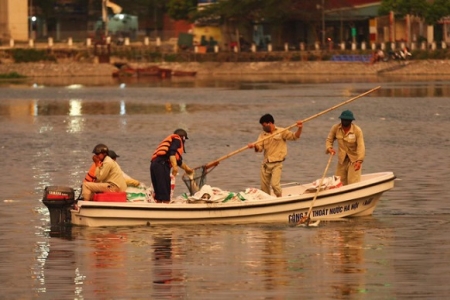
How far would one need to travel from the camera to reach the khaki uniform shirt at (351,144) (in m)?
21.9

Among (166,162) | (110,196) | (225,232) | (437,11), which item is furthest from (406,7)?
(110,196)

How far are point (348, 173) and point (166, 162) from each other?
2.89 m

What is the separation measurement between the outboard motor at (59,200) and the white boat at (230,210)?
8 cm

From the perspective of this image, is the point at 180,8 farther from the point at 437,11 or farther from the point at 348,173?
the point at 348,173

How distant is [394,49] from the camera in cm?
10000

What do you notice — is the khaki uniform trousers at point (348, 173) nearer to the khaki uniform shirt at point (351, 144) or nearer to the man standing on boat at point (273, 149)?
the khaki uniform shirt at point (351, 144)

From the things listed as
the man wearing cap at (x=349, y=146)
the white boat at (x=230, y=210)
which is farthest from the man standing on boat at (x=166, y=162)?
the man wearing cap at (x=349, y=146)

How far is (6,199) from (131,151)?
11689 millimetres

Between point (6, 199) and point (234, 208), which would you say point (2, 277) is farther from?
point (6, 199)

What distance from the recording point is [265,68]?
106 metres

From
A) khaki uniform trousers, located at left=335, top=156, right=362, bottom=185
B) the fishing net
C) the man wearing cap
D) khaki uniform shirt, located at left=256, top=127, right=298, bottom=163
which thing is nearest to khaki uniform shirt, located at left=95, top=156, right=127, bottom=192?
the fishing net

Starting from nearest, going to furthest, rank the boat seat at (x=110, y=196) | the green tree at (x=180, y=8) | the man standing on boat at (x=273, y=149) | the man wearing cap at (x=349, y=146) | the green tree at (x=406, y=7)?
the boat seat at (x=110, y=196) < the man wearing cap at (x=349, y=146) < the man standing on boat at (x=273, y=149) < the green tree at (x=406, y=7) < the green tree at (x=180, y=8)

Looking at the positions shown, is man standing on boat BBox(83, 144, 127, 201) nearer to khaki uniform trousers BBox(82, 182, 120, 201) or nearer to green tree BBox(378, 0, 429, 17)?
khaki uniform trousers BBox(82, 182, 120, 201)

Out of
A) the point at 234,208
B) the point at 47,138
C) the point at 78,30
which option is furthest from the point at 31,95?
the point at 234,208
